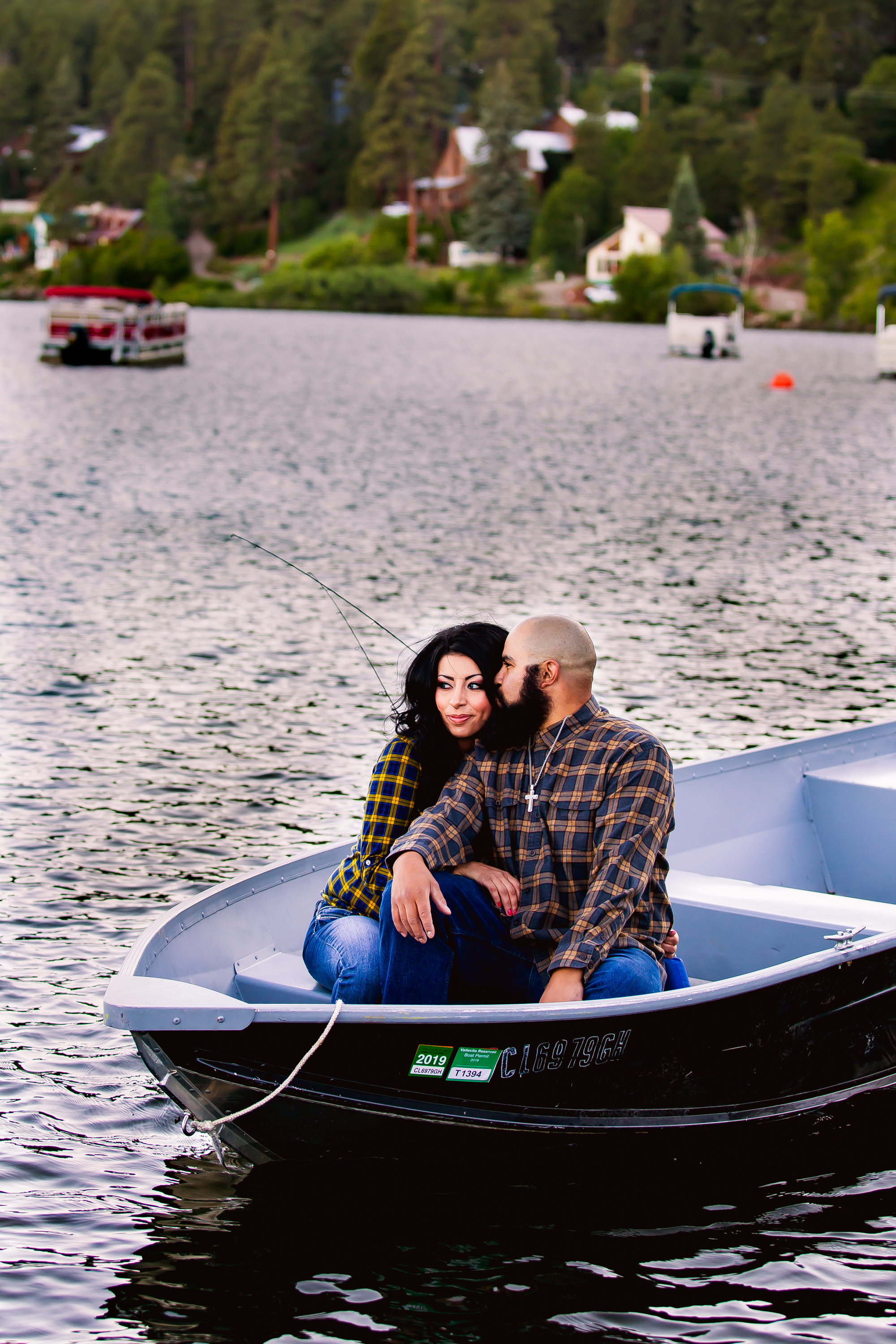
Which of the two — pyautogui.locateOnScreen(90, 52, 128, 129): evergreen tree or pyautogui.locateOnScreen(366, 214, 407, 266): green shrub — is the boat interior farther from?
pyautogui.locateOnScreen(90, 52, 128, 129): evergreen tree

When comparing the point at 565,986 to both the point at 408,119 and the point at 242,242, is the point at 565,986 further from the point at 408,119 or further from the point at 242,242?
the point at 408,119

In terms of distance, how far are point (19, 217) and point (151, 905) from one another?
17193 cm

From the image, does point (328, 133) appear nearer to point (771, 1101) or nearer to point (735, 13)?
point (735, 13)

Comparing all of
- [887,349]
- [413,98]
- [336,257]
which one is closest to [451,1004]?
[887,349]

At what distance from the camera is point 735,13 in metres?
177

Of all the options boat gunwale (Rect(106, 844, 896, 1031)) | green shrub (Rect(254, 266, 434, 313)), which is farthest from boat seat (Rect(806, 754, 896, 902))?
green shrub (Rect(254, 266, 434, 313))

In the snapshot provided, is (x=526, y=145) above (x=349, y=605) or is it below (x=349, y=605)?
above

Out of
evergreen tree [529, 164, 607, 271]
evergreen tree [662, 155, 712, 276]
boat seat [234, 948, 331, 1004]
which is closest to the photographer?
boat seat [234, 948, 331, 1004]

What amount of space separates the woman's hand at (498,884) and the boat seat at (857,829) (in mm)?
3105

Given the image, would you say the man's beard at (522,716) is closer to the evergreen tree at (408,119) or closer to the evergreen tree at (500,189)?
the evergreen tree at (500,189)

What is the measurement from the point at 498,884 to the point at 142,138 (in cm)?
16971

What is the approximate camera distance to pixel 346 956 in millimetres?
4926

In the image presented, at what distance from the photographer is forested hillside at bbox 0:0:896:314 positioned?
13988cm

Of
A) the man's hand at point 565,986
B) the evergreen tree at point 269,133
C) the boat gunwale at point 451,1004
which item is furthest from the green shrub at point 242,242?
the man's hand at point 565,986
